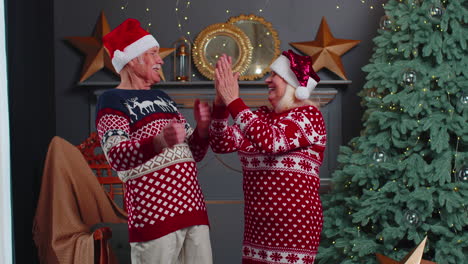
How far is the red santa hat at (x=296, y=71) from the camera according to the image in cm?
229

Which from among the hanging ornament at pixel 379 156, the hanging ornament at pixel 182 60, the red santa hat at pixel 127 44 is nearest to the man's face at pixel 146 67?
the red santa hat at pixel 127 44

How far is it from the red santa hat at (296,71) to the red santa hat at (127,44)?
0.52 m

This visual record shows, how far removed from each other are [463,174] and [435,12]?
893 mm

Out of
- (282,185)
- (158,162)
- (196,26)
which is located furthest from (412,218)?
(196,26)

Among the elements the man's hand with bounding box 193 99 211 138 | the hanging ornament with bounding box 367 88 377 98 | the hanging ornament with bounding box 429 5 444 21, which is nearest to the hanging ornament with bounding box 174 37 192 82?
the hanging ornament with bounding box 367 88 377 98

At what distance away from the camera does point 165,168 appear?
6.35 ft

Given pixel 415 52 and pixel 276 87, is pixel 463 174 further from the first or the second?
pixel 276 87

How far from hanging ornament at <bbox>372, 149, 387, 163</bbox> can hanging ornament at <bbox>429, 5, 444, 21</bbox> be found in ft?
2.61

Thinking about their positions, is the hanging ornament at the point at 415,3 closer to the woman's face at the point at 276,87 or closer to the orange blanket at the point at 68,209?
the woman's face at the point at 276,87

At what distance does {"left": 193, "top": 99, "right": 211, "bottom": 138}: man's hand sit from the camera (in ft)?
6.74

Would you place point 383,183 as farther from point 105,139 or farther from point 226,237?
point 105,139

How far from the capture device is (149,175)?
193 centimetres

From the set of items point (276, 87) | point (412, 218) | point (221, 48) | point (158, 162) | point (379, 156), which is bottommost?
point (412, 218)

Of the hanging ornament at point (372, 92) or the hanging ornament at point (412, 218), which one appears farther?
the hanging ornament at point (372, 92)
